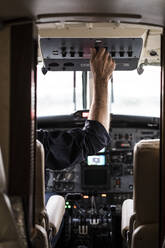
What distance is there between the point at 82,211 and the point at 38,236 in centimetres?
225

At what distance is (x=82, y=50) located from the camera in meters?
2.72

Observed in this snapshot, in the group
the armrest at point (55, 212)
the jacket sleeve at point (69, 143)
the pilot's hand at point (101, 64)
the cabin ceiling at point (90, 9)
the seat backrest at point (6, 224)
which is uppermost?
the cabin ceiling at point (90, 9)

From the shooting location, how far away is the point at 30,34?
1.97 metres

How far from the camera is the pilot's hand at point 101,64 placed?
8.62 feet

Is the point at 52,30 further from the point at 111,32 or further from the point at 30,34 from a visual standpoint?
the point at 30,34

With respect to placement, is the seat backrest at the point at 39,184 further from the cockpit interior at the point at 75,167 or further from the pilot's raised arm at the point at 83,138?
the pilot's raised arm at the point at 83,138

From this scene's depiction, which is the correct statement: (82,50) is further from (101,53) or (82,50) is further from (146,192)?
(146,192)

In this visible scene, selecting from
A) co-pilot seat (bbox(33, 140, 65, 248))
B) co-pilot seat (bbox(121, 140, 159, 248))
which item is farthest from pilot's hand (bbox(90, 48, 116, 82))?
co-pilot seat (bbox(33, 140, 65, 248))

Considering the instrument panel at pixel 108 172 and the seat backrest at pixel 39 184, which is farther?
the instrument panel at pixel 108 172

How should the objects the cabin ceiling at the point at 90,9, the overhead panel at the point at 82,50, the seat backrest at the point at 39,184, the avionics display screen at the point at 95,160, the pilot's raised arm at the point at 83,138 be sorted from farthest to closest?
1. the avionics display screen at the point at 95,160
2. the pilot's raised arm at the point at 83,138
3. the overhead panel at the point at 82,50
4. the seat backrest at the point at 39,184
5. the cabin ceiling at the point at 90,9

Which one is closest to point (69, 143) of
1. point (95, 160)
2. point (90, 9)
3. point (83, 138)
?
point (83, 138)

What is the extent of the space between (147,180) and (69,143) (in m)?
0.65

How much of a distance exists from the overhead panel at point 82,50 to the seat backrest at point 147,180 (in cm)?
65

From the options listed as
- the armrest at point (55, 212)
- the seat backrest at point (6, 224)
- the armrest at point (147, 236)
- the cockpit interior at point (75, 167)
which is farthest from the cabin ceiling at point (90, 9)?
the armrest at point (55, 212)
